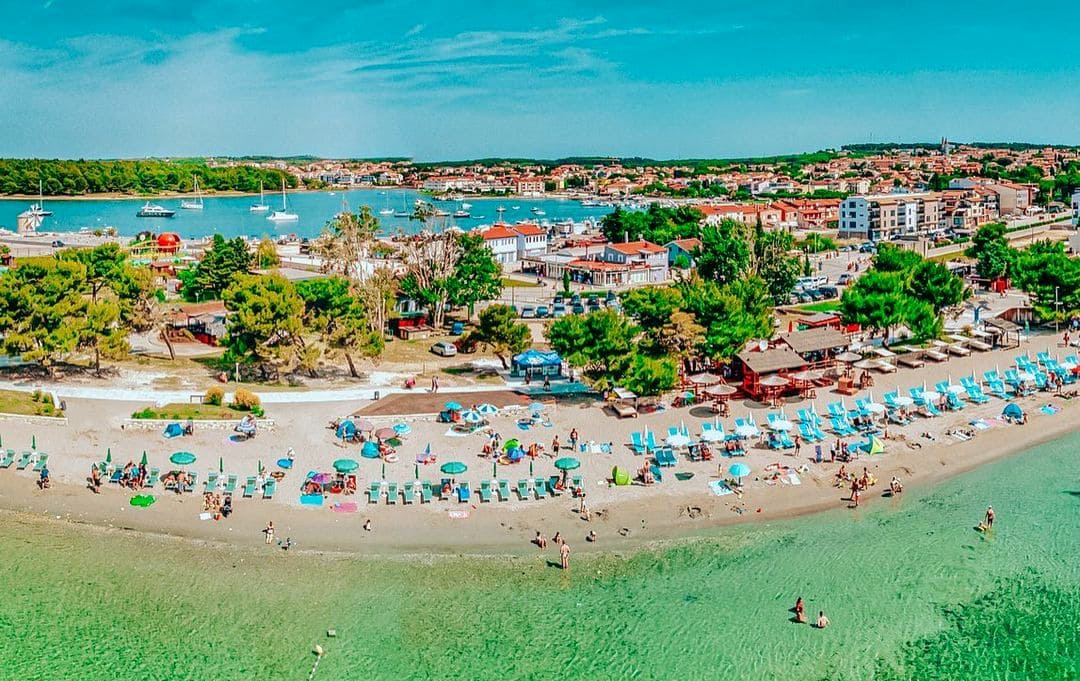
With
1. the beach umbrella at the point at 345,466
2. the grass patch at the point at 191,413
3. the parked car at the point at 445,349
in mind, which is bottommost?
the beach umbrella at the point at 345,466

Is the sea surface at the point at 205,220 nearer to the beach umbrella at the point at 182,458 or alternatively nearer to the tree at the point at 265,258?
the tree at the point at 265,258

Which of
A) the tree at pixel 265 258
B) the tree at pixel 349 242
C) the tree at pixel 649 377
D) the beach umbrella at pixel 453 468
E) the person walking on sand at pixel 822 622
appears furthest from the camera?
the tree at pixel 265 258

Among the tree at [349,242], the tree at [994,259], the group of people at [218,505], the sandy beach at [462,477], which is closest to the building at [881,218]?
the tree at [994,259]

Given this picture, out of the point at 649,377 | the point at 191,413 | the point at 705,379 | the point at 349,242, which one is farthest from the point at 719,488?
the point at 349,242

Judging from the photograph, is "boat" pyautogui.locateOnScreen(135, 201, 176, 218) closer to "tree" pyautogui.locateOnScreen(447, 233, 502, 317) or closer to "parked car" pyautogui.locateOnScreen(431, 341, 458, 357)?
"tree" pyautogui.locateOnScreen(447, 233, 502, 317)

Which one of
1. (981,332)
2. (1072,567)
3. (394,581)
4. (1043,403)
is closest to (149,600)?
(394,581)

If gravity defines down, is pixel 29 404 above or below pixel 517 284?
below

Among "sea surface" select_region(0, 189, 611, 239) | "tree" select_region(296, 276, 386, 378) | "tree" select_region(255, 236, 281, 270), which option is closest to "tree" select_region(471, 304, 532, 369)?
"tree" select_region(296, 276, 386, 378)

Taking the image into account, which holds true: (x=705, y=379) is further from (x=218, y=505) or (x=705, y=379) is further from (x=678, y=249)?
(x=678, y=249)
